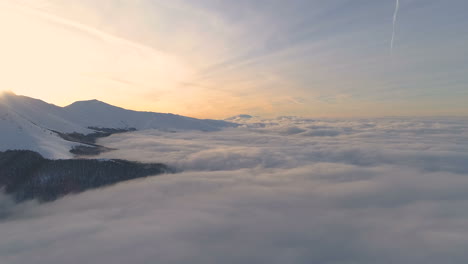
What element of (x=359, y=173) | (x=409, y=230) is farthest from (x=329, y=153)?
(x=409, y=230)

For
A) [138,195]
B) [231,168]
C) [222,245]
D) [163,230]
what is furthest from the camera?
[231,168]

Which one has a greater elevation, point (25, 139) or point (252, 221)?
point (25, 139)

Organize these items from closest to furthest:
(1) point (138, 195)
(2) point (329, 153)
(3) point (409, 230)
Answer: (3) point (409, 230)
(1) point (138, 195)
(2) point (329, 153)

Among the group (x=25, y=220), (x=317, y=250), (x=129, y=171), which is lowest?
(x=25, y=220)

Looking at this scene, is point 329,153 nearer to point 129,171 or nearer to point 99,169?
point 129,171

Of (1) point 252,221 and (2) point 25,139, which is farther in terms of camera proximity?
(2) point 25,139

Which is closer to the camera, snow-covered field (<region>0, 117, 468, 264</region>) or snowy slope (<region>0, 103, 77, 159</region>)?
snow-covered field (<region>0, 117, 468, 264</region>)

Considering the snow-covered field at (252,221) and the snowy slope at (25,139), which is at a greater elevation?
the snowy slope at (25,139)

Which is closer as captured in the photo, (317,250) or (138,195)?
(317,250)

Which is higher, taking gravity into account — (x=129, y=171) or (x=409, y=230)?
(x=129, y=171)

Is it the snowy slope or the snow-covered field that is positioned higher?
the snowy slope

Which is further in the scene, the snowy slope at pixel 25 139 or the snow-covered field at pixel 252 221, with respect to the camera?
the snowy slope at pixel 25 139
